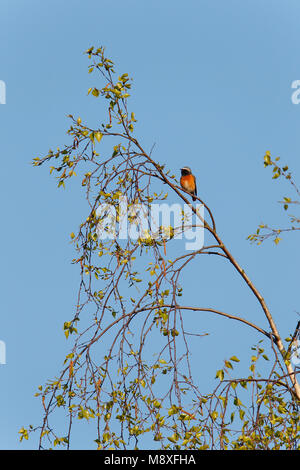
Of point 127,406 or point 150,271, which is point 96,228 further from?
point 127,406

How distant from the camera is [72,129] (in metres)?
6.61

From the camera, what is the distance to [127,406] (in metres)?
5.99

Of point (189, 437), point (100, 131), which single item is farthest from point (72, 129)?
point (189, 437)

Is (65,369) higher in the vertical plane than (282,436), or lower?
higher

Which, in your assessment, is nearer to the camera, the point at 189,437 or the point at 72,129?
the point at 189,437

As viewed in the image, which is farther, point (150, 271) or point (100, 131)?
point (100, 131)
